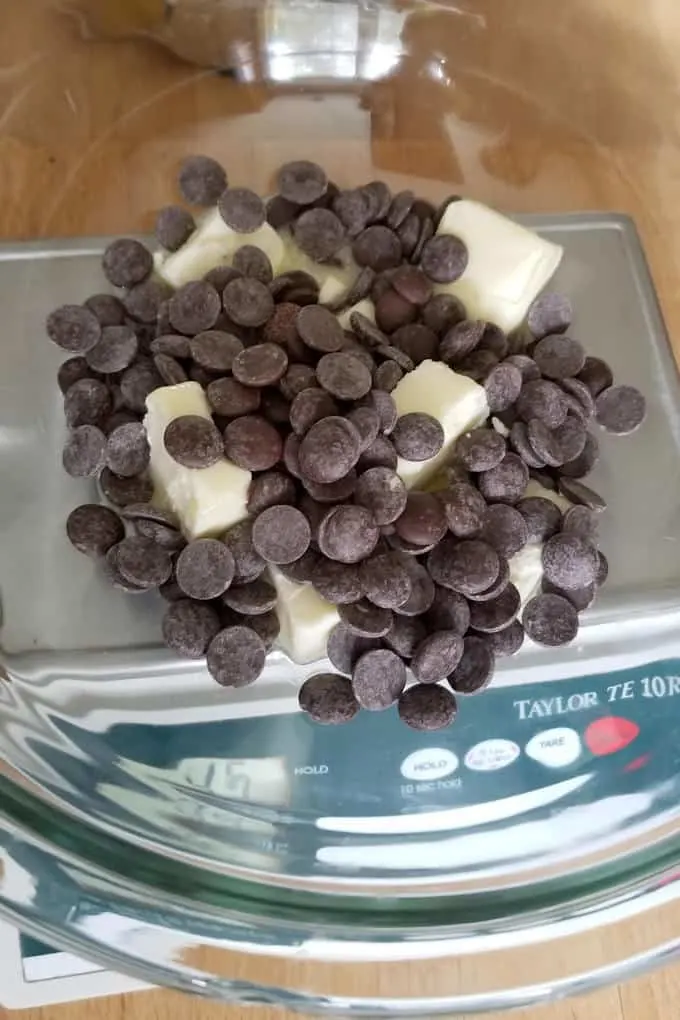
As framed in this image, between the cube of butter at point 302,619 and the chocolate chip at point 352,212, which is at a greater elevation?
the chocolate chip at point 352,212

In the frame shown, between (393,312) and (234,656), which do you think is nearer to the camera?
(234,656)

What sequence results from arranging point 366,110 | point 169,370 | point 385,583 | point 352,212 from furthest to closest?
point 366,110
point 352,212
point 169,370
point 385,583

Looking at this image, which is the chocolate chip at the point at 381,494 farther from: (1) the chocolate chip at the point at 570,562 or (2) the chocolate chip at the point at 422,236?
(2) the chocolate chip at the point at 422,236

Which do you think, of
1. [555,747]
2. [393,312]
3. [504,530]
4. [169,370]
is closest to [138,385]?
[169,370]

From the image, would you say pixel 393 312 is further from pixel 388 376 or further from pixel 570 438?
pixel 570 438

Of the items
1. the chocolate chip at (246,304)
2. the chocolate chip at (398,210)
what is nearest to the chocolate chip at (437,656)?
the chocolate chip at (246,304)

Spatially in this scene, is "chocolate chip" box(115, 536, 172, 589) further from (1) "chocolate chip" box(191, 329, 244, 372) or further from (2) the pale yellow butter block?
(2) the pale yellow butter block

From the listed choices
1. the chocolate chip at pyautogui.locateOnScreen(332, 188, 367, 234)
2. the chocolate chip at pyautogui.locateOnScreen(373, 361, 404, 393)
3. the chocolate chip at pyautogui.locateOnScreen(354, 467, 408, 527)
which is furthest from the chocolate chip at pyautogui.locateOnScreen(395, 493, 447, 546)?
the chocolate chip at pyautogui.locateOnScreen(332, 188, 367, 234)

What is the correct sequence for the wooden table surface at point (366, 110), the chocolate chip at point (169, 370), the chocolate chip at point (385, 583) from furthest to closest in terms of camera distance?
the wooden table surface at point (366, 110) < the chocolate chip at point (169, 370) < the chocolate chip at point (385, 583)
